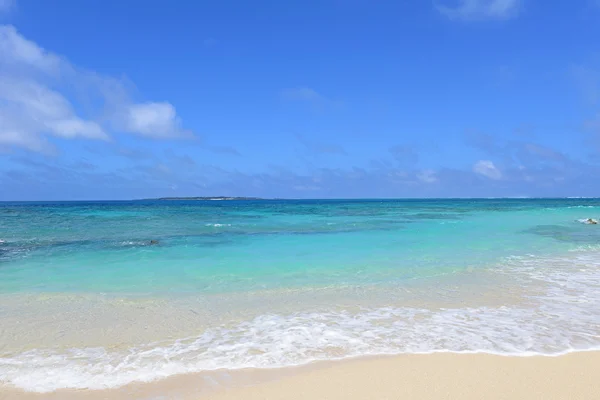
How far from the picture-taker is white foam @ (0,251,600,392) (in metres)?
4.48

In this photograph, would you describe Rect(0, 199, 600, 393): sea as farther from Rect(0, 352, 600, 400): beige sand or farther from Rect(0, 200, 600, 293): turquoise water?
Rect(0, 352, 600, 400): beige sand

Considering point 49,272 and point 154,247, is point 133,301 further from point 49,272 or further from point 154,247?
point 154,247

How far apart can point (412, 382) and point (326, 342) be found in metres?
1.41

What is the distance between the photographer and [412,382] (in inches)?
162

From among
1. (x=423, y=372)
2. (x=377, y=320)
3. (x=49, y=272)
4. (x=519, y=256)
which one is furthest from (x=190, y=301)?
(x=519, y=256)

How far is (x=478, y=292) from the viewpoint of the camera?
25.9 feet

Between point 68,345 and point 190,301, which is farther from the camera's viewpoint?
point 190,301

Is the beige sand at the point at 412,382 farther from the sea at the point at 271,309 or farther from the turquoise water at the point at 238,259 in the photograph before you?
the turquoise water at the point at 238,259

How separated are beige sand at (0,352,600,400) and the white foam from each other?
22 cm

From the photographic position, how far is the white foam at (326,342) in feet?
14.7

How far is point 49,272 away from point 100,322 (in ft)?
18.1

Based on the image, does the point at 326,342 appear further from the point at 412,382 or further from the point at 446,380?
the point at 446,380

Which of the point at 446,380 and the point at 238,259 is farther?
the point at 238,259

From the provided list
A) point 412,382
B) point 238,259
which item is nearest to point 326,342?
point 412,382
